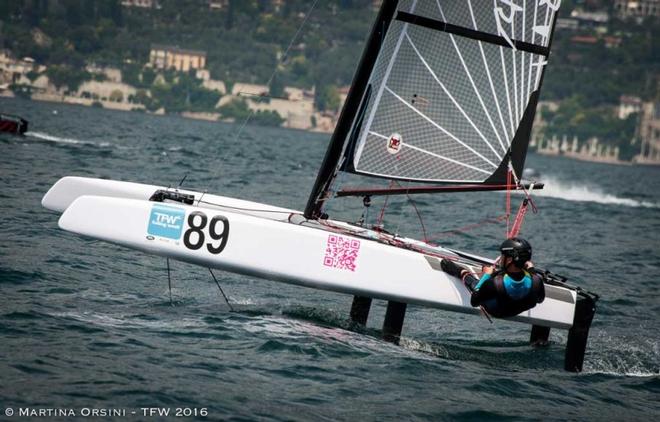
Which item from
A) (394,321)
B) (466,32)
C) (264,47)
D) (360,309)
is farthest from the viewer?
(264,47)

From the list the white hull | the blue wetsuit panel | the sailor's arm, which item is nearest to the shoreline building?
the white hull

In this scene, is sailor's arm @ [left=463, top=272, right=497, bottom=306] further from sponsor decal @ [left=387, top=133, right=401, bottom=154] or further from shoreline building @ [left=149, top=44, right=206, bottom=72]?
shoreline building @ [left=149, top=44, right=206, bottom=72]

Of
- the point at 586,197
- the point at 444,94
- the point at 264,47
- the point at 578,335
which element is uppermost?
the point at 264,47

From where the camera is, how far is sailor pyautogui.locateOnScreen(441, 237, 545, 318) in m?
6.97

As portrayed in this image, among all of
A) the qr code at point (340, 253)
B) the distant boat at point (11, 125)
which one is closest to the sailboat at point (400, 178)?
the qr code at point (340, 253)

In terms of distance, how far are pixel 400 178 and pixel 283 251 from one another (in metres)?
1.26

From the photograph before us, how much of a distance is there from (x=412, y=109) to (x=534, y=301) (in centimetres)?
189

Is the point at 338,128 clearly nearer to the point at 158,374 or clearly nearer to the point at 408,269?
the point at 408,269

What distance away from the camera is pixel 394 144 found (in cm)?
821

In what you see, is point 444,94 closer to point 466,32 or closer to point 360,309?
point 466,32

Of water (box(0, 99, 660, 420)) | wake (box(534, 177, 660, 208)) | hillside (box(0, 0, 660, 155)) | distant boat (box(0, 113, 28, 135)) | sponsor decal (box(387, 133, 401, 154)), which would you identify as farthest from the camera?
hillside (box(0, 0, 660, 155))

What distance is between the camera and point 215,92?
99.5 metres

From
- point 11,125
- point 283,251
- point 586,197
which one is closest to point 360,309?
point 283,251

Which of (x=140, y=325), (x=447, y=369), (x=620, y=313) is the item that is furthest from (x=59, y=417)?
(x=620, y=313)
